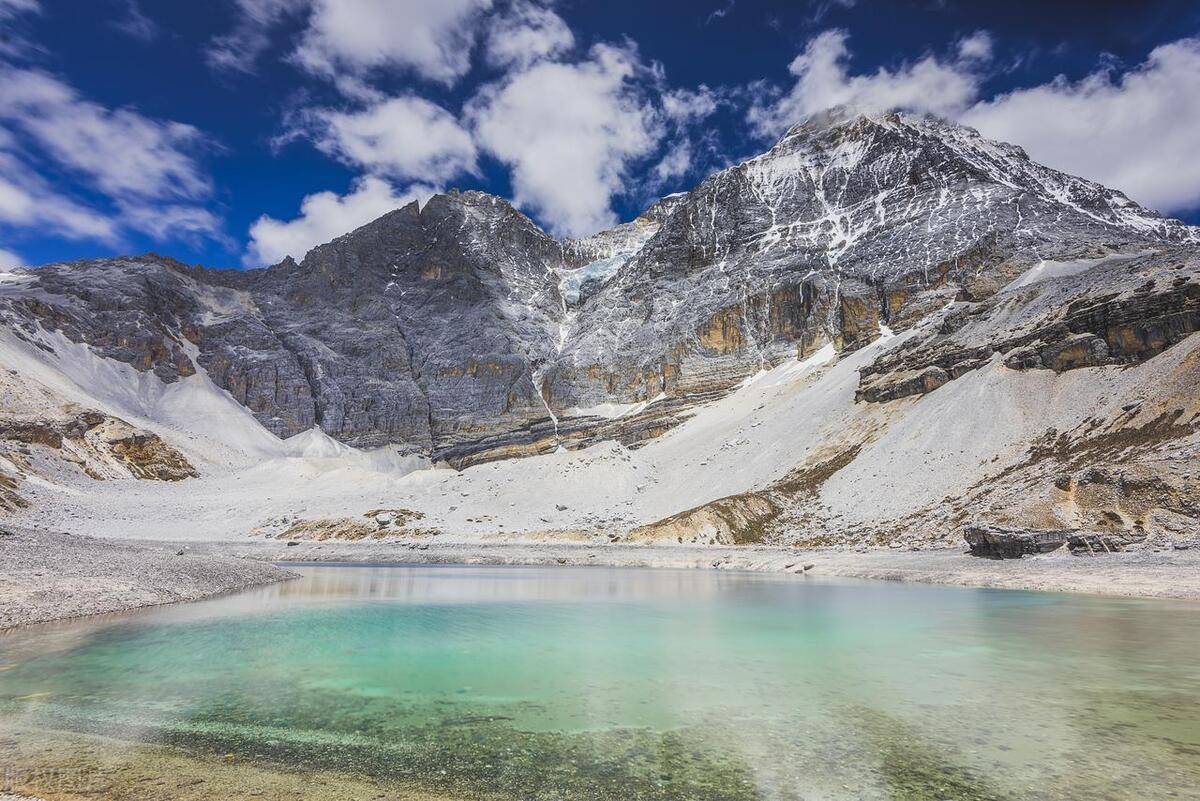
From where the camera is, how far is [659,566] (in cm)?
4716

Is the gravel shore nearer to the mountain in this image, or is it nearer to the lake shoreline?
the lake shoreline

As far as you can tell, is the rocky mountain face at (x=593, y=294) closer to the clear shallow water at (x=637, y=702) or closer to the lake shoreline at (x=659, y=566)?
the lake shoreline at (x=659, y=566)

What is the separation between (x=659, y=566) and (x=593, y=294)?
13447 centimetres

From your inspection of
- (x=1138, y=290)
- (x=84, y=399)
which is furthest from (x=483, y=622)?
(x=84, y=399)

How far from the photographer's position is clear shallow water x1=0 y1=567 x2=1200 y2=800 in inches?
294

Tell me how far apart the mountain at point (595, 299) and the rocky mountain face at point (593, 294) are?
532mm

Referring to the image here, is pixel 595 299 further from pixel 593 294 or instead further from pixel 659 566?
pixel 659 566

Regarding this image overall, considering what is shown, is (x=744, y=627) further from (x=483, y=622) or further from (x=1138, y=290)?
(x=1138, y=290)

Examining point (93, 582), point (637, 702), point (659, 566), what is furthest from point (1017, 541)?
point (93, 582)

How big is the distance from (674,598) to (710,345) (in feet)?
333

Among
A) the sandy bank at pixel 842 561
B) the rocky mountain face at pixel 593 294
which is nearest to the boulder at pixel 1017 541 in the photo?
the sandy bank at pixel 842 561

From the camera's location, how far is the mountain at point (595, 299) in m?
111

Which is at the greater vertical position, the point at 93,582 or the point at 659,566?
the point at 93,582

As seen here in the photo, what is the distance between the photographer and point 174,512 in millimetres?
80312
